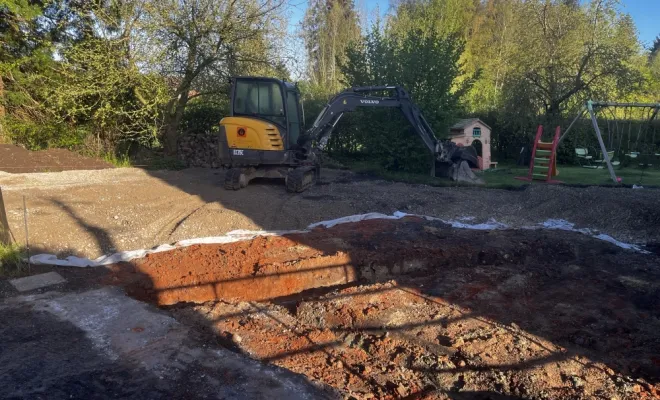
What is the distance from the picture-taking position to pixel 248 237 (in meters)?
8.72

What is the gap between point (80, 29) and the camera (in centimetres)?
1714

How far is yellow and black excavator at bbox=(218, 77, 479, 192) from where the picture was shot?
1212cm

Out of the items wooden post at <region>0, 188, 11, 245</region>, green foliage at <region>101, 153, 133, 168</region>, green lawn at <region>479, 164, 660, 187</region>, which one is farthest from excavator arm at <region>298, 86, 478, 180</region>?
green foliage at <region>101, 153, 133, 168</region>

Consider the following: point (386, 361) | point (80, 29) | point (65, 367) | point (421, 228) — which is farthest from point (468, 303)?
point (80, 29)

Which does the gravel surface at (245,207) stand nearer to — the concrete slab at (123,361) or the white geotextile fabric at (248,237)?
the white geotextile fabric at (248,237)

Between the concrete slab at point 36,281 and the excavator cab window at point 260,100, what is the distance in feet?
22.2

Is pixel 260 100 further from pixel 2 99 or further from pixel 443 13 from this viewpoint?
pixel 443 13

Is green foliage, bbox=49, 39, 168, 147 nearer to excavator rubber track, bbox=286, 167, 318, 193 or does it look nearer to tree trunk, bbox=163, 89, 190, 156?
tree trunk, bbox=163, 89, 190, 156

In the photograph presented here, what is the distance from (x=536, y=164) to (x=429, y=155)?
3285 mm

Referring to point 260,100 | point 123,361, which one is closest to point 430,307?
point 123,361

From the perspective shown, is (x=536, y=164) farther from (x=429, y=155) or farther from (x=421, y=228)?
(x=421, y=228)

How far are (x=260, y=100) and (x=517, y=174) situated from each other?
9715mm

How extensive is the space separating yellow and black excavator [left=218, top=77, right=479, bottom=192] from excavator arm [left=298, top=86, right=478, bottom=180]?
1.0 inches

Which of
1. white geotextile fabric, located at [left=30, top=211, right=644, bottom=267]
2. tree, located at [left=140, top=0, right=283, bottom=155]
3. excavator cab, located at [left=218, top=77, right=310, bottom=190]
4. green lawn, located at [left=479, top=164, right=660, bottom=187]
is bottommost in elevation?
white geotextile fabric, located at [left=30, top=211, right=644, bottom=267]
